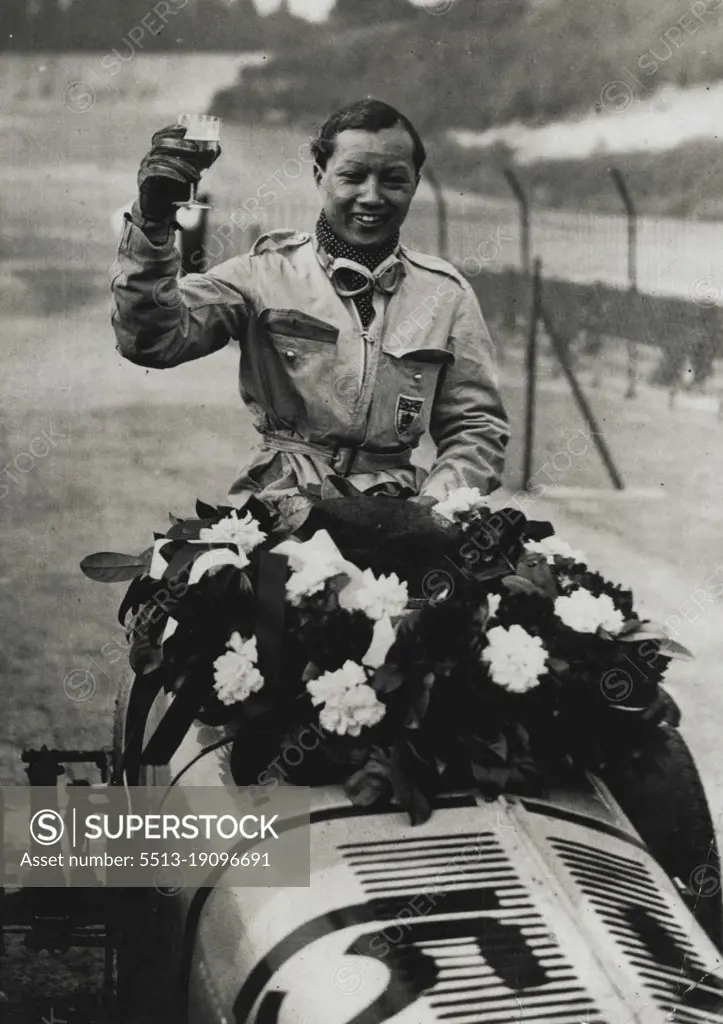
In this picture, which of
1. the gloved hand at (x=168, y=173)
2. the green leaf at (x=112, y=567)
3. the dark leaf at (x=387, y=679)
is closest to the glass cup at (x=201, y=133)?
the gloved hand at (x=168, y=173)

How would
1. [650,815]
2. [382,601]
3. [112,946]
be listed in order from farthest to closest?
[112,946] < [650,815] < [382,601]

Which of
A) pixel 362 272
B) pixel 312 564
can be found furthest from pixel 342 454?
pixel 312 564

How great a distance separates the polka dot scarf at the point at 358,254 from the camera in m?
3.69

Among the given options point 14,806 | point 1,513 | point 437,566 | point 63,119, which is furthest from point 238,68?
point 14,806

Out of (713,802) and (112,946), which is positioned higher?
(713,802)

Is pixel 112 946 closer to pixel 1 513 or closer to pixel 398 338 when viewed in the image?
pixel 1 513

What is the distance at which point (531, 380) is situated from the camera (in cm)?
433

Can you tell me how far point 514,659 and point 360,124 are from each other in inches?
56.6

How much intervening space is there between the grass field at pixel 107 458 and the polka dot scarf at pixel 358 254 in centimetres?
56

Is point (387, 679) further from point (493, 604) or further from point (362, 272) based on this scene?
point (362, 272)

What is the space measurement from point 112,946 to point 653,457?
79.2 inches

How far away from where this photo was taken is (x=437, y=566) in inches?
122

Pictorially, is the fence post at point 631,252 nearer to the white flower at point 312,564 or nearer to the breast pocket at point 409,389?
the breast pocket at point 409,389

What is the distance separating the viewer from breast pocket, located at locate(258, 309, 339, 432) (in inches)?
144
